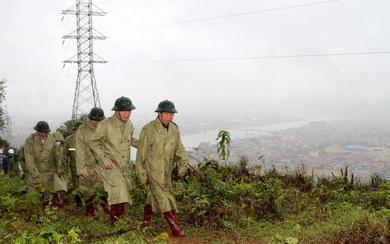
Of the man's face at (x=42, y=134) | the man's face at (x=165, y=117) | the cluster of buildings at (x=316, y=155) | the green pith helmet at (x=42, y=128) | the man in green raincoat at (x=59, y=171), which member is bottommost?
the cluster of buildings at (x=316, y=155)

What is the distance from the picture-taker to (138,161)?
15.2 ft

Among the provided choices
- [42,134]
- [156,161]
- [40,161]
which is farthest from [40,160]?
[156,161]

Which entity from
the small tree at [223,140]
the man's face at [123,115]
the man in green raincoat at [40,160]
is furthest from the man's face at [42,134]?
the small tree at [223,140]

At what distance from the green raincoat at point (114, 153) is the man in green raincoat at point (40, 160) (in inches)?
81.2

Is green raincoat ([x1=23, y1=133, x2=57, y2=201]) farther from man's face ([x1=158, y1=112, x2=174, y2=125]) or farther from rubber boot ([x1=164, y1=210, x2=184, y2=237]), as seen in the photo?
man's face ([x1=158, y1=112, x2=174, y2=125])

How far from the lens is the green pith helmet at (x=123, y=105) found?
4895mm

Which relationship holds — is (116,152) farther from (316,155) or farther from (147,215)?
(316,155)

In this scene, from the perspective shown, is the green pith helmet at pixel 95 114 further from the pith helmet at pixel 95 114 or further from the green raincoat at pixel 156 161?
the green raincoat at pixel 156 161

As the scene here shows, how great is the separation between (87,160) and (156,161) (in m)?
1.87

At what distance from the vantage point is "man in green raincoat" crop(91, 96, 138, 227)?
477 cm

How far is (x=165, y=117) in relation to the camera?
→ 4656 millimetres

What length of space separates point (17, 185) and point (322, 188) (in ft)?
23.9

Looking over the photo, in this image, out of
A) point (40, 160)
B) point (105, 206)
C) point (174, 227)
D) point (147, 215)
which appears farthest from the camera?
point (40, 160)

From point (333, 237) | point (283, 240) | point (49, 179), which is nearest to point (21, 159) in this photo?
point (49, 179)
